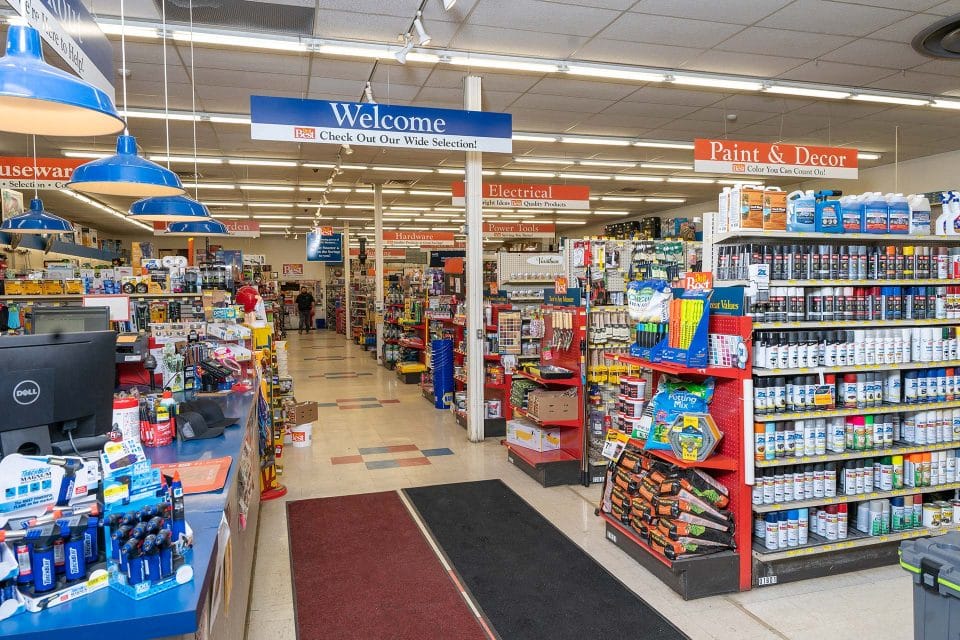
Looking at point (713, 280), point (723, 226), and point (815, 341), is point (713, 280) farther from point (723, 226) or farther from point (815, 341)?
point (815, 341)

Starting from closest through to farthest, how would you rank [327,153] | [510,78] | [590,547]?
[590,547] → [510,78] → [327,153]

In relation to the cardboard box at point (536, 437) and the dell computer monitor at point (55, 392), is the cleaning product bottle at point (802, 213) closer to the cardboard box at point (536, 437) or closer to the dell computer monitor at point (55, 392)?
the cardboard box at point (536, 437)

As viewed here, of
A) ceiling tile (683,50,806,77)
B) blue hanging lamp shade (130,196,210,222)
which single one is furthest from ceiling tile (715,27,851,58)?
blue hanging lamp shade (130,196,210,222)

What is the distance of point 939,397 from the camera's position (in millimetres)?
4047

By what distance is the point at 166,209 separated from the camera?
4.38m

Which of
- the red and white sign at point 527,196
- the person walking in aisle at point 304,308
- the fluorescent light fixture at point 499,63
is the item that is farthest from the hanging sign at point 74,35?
the person walking in aisle at point 304,308

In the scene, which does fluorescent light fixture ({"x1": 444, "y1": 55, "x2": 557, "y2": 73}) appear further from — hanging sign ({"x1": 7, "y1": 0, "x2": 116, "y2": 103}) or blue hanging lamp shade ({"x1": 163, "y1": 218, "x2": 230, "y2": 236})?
blue hanging lamp shade ({"x1": 163, "y1": 218, "x2": 230, "y2": 236})

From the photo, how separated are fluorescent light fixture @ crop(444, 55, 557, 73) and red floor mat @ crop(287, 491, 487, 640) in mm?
4347

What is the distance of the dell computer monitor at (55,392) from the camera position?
1.72 m

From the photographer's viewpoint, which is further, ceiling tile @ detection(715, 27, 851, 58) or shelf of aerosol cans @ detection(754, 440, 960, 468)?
ceiling tile @ detection(715, 27, 851, 58)

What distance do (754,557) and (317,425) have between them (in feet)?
19.2

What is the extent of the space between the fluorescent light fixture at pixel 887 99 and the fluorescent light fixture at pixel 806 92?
0.18 m

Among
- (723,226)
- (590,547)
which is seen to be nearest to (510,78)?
(723,226)

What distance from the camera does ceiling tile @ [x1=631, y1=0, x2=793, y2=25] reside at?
5.08 m
